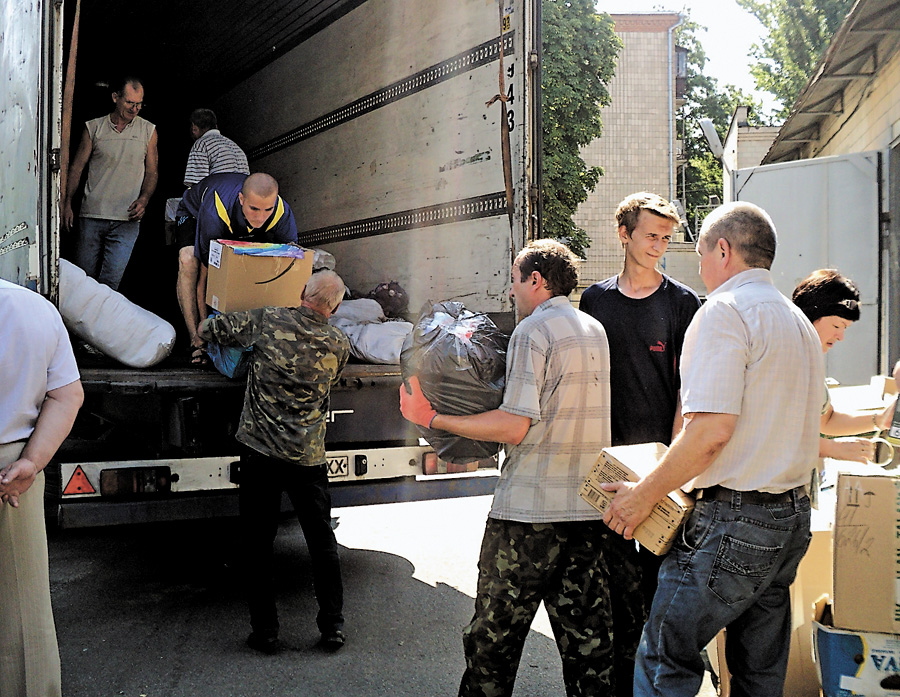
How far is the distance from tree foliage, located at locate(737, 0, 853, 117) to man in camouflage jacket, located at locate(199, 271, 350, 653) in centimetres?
1935

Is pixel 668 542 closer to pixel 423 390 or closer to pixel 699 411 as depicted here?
pixel 699 411

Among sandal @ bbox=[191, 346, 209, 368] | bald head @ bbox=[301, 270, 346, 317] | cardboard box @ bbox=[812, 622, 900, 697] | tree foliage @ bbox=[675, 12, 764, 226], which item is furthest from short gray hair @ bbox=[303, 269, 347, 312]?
tree foliage @ bbox=[675, 12, 764, 226]

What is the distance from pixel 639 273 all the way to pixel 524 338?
2.49ft

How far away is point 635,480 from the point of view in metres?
2.36

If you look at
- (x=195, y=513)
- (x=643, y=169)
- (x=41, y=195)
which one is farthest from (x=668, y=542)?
(x=643, y=169)

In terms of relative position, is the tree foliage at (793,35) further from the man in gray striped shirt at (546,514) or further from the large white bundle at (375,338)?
the man in gray striped shirt at (546,514)

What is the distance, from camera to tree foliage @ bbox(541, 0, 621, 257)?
679 inches

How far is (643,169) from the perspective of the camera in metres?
26.1

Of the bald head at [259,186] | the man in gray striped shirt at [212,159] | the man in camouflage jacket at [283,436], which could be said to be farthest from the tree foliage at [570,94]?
the man in camouflage jacket at [283,436]

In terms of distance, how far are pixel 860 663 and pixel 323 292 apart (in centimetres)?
248

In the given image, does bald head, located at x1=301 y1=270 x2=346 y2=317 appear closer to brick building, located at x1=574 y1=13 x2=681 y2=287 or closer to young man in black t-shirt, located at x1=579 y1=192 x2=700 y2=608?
young man in black t-shirt, located at x1=579 y1=192 x2=700 y2=608

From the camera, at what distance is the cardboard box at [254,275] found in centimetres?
439

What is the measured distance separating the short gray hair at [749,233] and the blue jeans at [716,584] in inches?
25.2

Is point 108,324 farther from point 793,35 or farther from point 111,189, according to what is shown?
point 793,35
